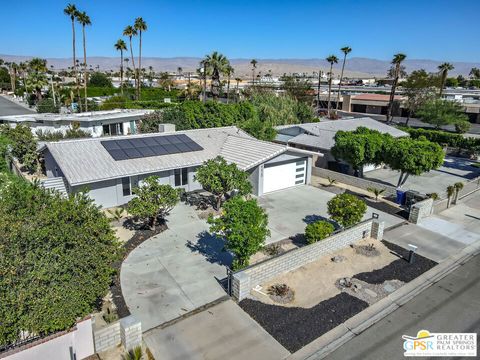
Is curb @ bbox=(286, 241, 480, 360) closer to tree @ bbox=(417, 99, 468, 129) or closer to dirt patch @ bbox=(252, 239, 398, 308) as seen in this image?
dirt patch @ bbox=(252, 239, 398, 308)

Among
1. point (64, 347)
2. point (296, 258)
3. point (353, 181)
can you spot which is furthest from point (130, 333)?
point (353, 181)

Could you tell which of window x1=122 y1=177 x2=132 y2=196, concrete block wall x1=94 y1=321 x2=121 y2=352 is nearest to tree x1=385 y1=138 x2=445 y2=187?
window x1=122 y1=177 x2=132 y2=196


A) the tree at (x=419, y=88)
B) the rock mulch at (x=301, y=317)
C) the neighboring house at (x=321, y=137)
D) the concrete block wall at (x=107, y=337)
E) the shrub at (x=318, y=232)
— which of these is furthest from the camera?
the tree at (x=419, y=88)

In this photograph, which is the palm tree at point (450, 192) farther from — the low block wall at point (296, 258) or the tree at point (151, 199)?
the tree at point (151, 199)

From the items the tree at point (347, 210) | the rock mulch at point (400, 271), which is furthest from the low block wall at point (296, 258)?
the rock mulch at point (400, 271)

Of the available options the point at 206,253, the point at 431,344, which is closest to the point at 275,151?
the point at 206,253

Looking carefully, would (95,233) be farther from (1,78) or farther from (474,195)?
(1,78)

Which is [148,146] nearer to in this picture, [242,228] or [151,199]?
[151,199]
